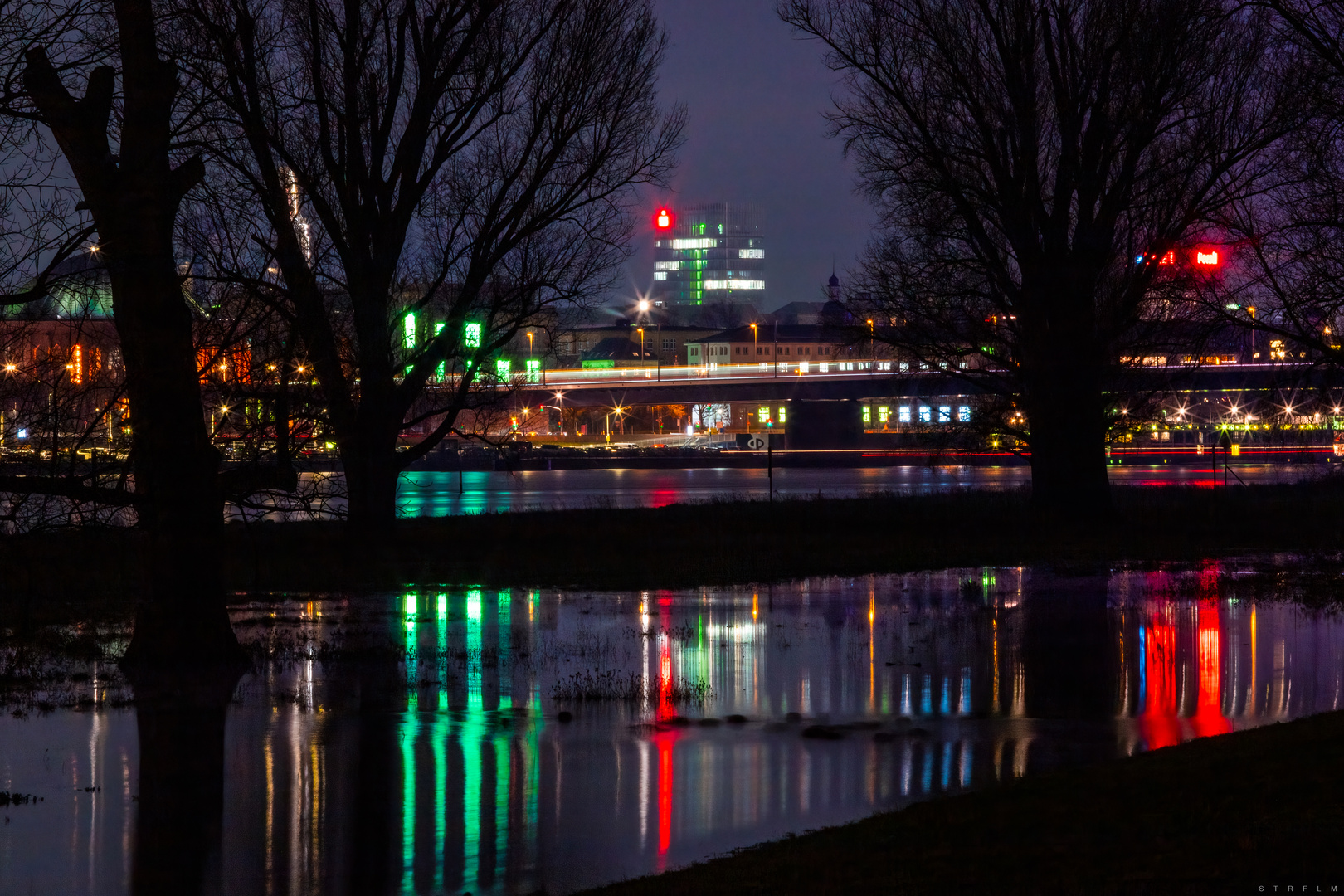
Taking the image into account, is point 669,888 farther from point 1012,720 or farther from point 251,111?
point 251,111

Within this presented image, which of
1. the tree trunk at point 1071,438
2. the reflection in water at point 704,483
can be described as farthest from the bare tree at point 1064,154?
the reflection in water at point 704,483

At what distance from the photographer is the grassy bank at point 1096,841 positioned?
634 cm

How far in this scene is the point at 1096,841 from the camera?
7.08m

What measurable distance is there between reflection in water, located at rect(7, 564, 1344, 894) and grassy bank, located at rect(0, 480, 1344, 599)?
165 inches

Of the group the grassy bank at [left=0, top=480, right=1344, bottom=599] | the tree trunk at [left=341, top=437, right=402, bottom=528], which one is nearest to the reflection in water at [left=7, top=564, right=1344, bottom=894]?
the grassy bank at [left=0, top=480, right=1344, bottom=599]

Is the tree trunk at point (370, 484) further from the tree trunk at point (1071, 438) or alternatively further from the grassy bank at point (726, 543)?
the tree trunk at point (1071, 438)

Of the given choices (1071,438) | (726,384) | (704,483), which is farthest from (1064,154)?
(726,384)

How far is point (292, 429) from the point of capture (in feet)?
42.1

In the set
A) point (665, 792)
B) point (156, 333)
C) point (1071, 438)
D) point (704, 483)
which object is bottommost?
point (665, 792)

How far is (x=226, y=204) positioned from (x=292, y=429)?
2011 millimetres

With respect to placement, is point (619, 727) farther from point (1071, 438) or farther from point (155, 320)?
point (1071, 438)

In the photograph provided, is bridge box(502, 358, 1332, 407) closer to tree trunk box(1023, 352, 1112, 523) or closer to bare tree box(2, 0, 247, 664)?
tree trunk box(1023, 352, 1112, 523)

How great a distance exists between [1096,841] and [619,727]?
4.81 m

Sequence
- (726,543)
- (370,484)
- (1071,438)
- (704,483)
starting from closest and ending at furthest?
(370,484) < (726,543) < (1071,438) < (704,483)
